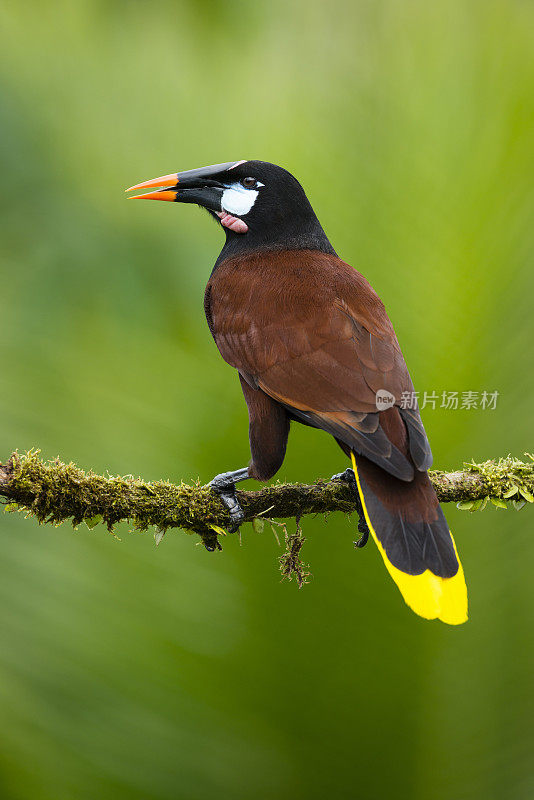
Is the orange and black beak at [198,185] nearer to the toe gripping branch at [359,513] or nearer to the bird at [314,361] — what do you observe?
the bird at [314,361]

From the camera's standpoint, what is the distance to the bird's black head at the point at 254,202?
81.0 inches

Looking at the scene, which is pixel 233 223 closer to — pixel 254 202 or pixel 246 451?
pixel 254 202

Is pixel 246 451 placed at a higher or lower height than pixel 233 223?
lower

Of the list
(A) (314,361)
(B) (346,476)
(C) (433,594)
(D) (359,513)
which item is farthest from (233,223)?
(C) (433,594)

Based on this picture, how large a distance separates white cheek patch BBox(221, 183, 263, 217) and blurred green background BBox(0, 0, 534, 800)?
106 mm

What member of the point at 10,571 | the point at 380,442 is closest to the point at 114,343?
the point at 10,571

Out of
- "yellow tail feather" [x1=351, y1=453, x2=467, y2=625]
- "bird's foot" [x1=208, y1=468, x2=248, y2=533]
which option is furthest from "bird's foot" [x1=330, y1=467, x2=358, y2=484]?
"yellow tail feather" [x1=351, y1=453, x2=467, y2=625]

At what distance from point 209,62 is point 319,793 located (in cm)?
199

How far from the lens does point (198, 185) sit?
2.09m

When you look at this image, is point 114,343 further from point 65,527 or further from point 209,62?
point 209,62

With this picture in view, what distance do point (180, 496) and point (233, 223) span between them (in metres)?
0.87

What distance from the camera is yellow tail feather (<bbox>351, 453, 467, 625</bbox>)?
137cm

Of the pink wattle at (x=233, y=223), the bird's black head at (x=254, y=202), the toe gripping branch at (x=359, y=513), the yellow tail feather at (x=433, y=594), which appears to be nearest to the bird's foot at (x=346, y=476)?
the toe gripping branch at (x=359, y=513)

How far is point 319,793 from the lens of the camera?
167 cm
